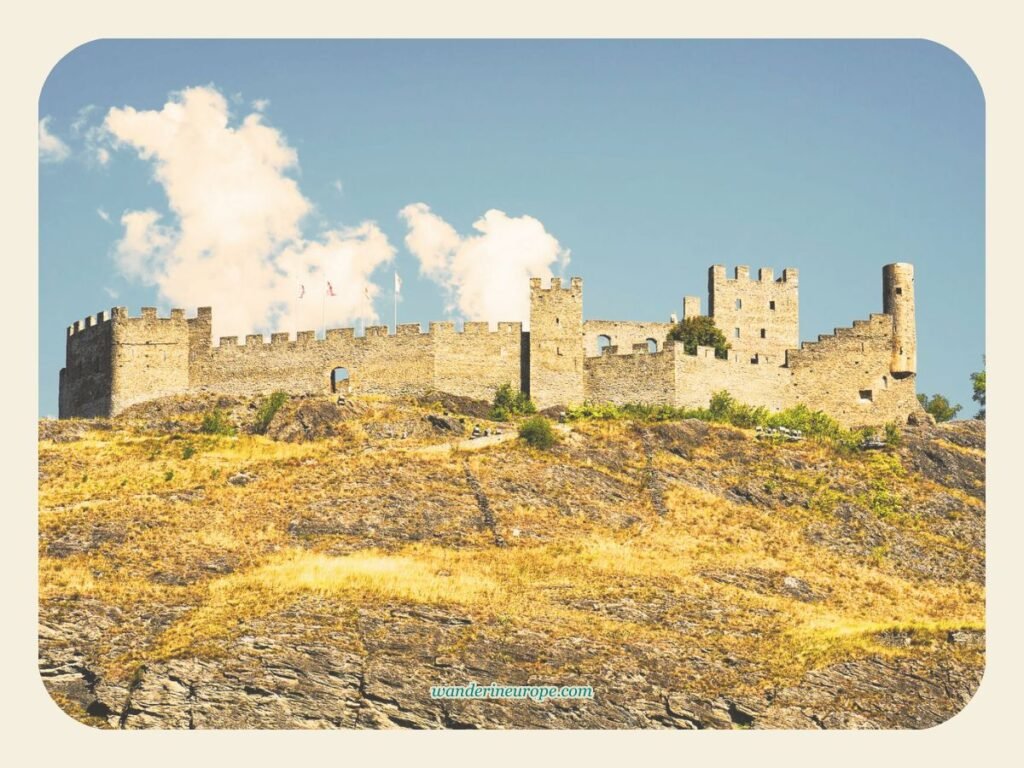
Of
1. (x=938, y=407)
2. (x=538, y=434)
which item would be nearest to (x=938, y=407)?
(x=938, y=407)

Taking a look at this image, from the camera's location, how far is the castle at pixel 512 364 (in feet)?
214

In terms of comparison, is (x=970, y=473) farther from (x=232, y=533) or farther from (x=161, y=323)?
(x=161, y=323)

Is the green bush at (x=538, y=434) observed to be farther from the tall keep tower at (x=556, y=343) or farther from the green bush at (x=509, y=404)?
the tall keep tower at (x=556, y=343)

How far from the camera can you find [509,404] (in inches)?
2534

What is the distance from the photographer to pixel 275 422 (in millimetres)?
60906

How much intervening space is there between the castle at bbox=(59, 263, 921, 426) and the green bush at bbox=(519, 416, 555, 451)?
6.74 m

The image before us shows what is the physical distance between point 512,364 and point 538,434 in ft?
27.3

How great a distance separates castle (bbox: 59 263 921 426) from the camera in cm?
6531

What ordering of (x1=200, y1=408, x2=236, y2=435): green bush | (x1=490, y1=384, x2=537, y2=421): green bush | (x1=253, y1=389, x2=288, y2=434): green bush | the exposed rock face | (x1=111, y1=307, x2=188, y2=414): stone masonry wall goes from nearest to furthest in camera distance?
the exposed rock face, (x1=253, y1=389, x2=288, y2=434): green bush, (x1=200, y1=408, x2=236, y2=435): green bush, (x1=490, y1=384, x2=537, y2=421): green bush, (x1=111, y1=307, x2=188, y2=414): stone masonry wall

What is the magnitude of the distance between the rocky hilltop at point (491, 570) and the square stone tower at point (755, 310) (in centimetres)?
916

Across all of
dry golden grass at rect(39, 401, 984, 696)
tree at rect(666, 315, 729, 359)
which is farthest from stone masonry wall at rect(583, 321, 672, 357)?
dry golden grass at rect(39, 401, 984, 696)

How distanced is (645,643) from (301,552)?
37.1 feet

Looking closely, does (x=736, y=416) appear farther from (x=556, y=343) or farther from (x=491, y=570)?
(x=491, y=570)

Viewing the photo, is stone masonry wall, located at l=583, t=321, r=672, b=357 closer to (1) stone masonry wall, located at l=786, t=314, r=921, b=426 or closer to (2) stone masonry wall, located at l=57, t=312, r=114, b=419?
(1) stone masonry wall, located at l=786, t=314, r=921, b=426
